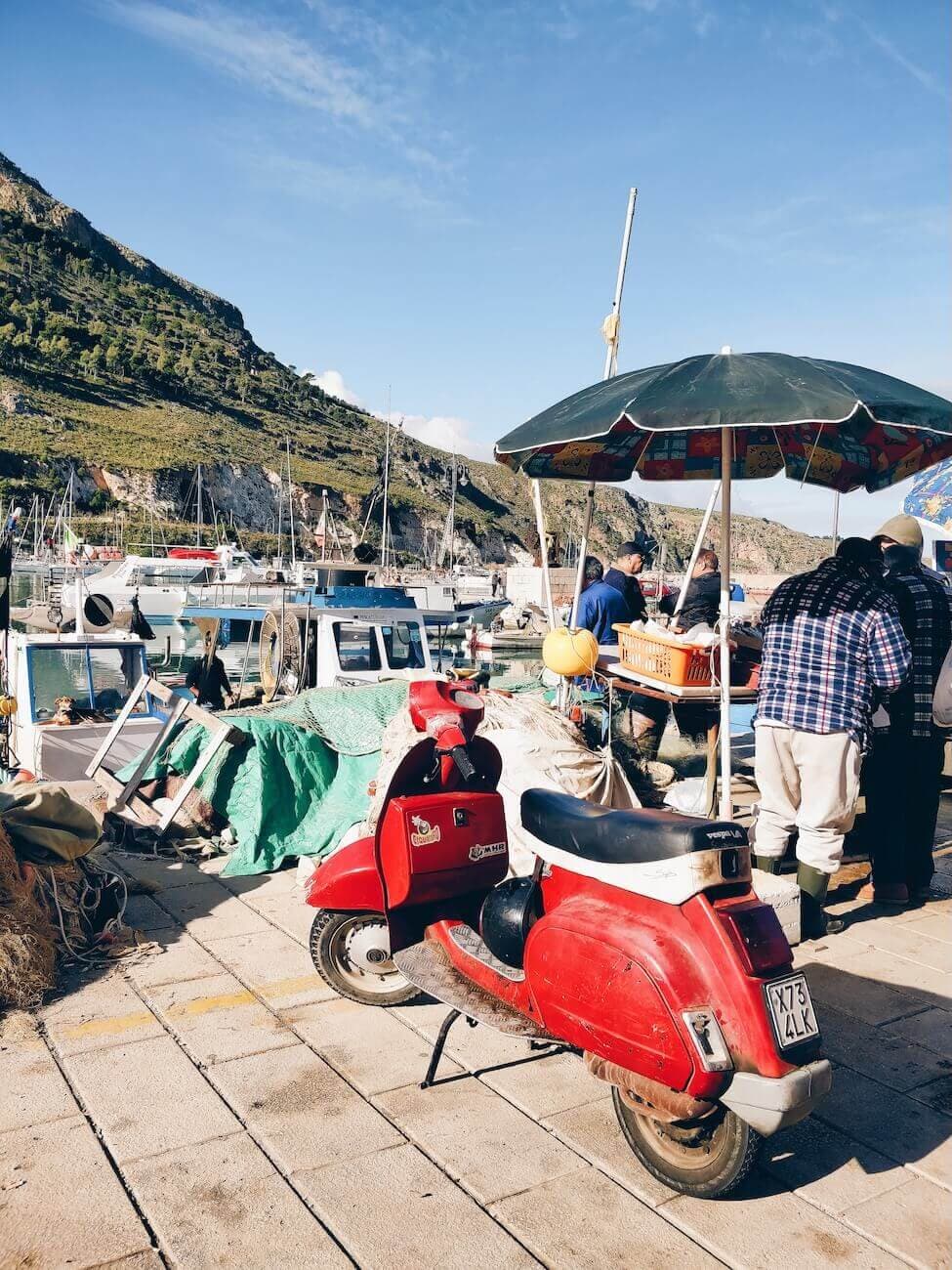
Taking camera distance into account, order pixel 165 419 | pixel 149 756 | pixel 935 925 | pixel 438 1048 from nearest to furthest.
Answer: pixel 438 1048, pixel 935 925, pixel 149 756, pixel 165 419

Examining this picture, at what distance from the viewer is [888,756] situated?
18.5 feet

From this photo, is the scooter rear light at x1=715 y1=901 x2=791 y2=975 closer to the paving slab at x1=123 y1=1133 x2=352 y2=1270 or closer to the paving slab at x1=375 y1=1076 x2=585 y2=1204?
the paving slab at x1=375 y1=1076 x2=585 y2=1204

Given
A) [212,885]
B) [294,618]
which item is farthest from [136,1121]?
[294,618]

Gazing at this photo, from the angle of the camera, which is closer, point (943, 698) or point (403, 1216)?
point (403, 1216)

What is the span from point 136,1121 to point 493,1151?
122cm

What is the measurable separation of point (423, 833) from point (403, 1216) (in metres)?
1.41

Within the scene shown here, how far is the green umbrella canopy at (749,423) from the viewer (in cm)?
423

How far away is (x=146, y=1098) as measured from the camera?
11.4ft

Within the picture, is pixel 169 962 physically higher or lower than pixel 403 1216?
lower

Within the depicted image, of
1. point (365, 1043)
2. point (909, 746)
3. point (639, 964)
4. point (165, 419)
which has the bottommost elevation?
point (365, 1043)

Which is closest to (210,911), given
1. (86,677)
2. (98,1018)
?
(98,1018)

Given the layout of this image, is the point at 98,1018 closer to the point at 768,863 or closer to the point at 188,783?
the point at 188,783

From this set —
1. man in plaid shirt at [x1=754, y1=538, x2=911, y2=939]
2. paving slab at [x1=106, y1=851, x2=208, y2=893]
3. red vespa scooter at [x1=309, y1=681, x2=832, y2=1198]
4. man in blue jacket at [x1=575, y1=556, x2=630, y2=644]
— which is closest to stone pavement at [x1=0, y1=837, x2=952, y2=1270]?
red vespa scooter at [x1=309, y1=681, x2=832, y2=1198]

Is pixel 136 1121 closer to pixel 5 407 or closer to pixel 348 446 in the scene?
pixel 5 407
